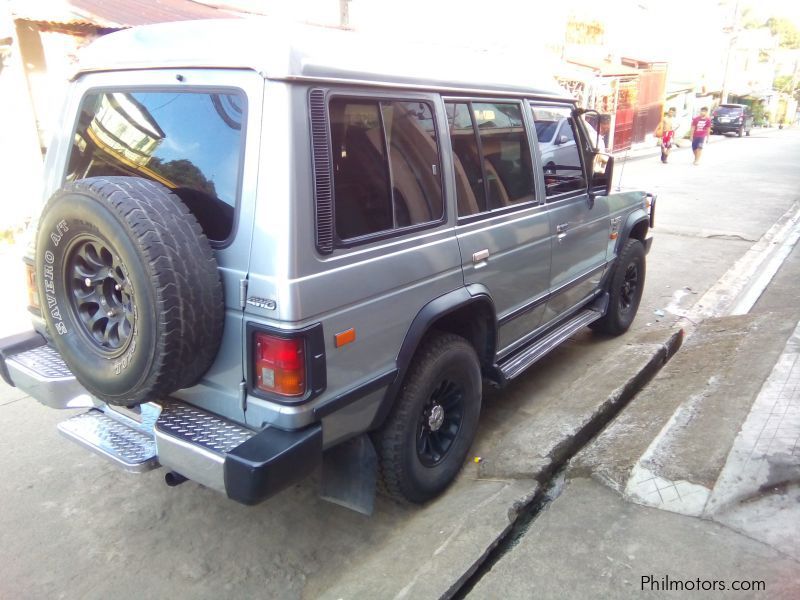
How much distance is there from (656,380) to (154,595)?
11.0 feet

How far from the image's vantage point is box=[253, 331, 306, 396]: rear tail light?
2174mm

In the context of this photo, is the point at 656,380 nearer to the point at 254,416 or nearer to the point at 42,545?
the point at 254,416

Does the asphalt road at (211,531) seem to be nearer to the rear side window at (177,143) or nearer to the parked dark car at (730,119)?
the rear side window at (177,143)

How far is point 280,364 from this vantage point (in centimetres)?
220

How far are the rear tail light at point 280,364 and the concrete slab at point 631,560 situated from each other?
1.00 m

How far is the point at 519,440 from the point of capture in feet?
11.5

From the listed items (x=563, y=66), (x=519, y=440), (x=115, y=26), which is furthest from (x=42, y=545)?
(x=563, y=66)

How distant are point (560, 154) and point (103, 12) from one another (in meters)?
6.38

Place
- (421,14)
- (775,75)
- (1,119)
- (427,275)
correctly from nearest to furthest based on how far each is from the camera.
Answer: (427,275) < (1,119) < (421,14) < (775,75)

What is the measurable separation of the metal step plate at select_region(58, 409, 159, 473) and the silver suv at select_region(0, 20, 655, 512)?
0.04 ft

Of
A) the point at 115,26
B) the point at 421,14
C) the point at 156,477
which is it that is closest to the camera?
the point at 156,477

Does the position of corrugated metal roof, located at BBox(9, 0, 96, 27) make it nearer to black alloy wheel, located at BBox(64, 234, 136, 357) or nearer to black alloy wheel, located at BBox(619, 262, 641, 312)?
black alloy wheel, located at BBox(64, 234, 136, 357)

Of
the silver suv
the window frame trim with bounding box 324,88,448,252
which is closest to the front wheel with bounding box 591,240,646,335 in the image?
the silver suv

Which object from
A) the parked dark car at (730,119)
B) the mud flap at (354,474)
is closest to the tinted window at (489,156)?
the mud flap at (354,474)
